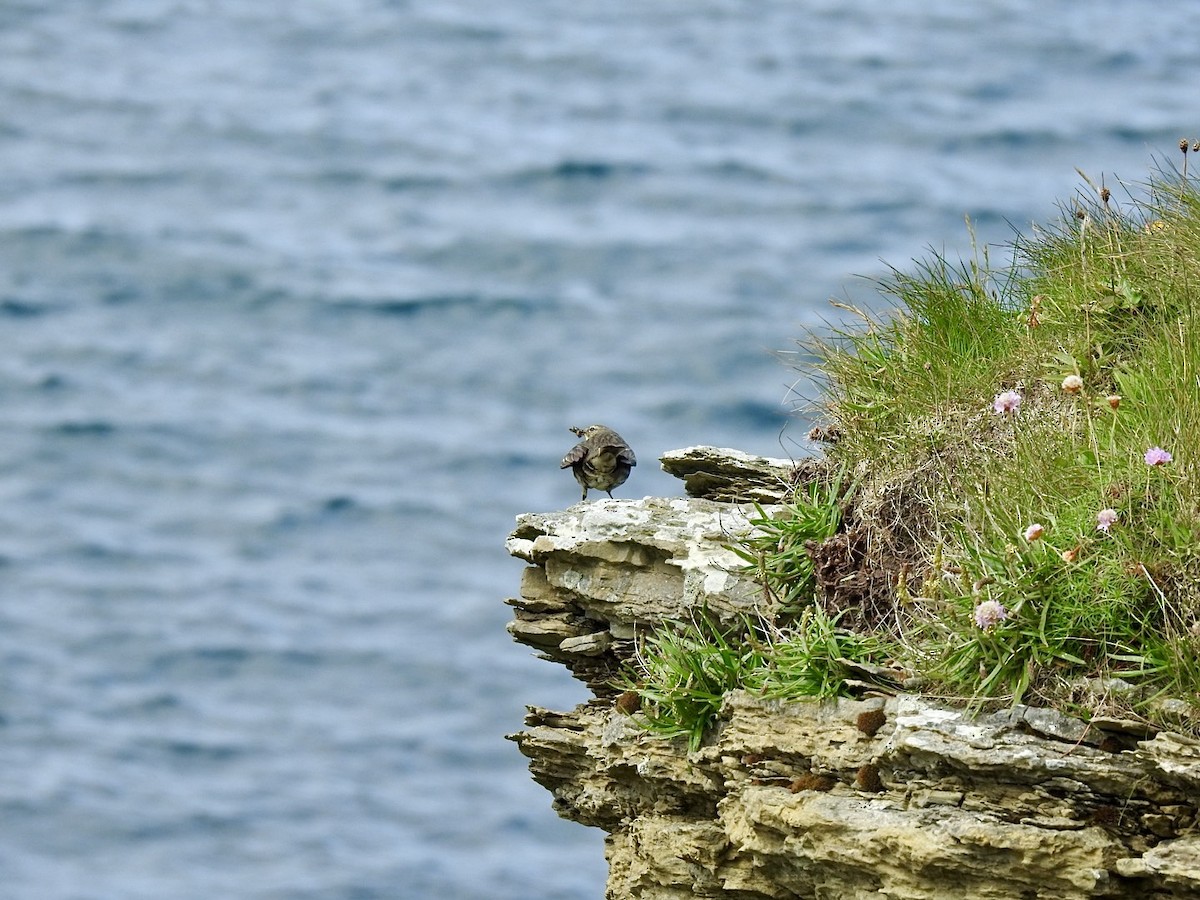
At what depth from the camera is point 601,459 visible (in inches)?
362

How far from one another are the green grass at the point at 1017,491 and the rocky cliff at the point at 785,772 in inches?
6.9

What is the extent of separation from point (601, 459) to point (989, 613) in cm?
294

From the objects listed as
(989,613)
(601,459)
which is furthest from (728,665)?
(601,459)

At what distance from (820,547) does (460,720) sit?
316 feet

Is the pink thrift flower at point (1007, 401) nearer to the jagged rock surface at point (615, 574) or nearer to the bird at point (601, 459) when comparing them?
the jagged rock surface at point (615, 574)

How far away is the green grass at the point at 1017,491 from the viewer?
6.74 m

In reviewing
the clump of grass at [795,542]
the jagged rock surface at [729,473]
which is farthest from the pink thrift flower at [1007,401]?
the jagged rock surface at [729,473]

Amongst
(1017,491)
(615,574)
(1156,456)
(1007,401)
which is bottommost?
(1156,456)

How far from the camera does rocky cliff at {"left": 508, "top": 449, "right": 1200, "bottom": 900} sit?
6.27 m

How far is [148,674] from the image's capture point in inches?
4353

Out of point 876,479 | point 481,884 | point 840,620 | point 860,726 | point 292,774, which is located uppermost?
point 292,774

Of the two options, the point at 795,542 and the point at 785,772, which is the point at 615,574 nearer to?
the point at 795,542

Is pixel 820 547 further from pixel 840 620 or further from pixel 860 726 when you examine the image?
pixel 860 726

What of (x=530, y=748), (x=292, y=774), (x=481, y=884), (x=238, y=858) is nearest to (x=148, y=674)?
(x=292, y=774)
